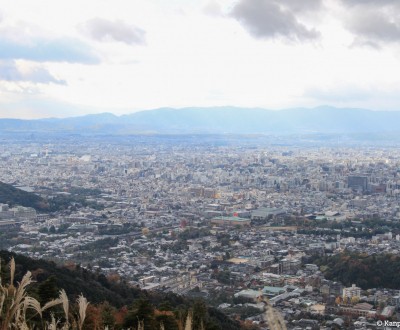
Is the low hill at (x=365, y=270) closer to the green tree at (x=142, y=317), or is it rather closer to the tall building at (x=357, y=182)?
the green tree at (x=142, y=317)

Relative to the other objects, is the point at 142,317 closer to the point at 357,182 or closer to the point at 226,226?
the point at 226,226

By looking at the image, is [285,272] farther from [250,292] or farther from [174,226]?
→ [174,226]

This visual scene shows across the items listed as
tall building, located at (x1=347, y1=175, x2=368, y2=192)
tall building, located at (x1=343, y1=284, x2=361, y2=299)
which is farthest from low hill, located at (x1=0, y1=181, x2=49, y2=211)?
tall building, located at (x1=347, y1=175, x2=368, y2=192)

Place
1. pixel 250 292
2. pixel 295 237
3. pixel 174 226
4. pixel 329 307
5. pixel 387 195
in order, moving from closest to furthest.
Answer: pixel 329 307
pixel 250 292
pixel 295 237
pixel 174 226
pixel 387 195

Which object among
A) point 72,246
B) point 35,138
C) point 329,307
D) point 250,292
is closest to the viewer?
point 329,307

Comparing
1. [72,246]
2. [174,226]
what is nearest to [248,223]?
[174,226]

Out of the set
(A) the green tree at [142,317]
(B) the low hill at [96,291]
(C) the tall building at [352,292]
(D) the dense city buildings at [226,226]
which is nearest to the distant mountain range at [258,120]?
(D) the dense city buildings at [226,226]

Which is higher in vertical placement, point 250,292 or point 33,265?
point 33,265

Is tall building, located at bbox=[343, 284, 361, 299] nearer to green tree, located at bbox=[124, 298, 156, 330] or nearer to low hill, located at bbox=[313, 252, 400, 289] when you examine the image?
low hill, located at bbox=[313, 252, 400, 289]

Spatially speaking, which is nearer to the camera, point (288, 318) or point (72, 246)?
point (288, 318)

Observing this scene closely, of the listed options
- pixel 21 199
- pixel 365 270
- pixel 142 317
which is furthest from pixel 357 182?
pixel 142 317
